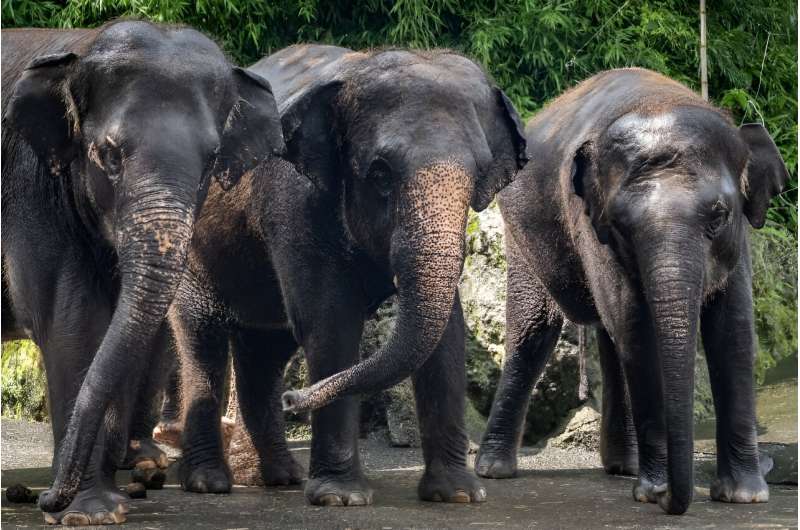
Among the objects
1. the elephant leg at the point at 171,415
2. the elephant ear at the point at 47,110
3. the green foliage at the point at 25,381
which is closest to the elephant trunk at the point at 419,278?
the elephant ear at the point at 47,110

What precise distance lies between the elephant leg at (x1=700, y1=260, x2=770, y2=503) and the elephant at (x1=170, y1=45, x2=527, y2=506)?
1.12 metres

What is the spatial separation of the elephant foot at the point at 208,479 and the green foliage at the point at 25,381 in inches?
170

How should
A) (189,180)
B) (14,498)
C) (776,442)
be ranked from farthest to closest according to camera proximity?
1. (776,442)
2. (14,498)
3. (189,180)

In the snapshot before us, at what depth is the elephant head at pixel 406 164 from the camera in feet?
23.4

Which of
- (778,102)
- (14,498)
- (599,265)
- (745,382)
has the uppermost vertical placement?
(778,102)

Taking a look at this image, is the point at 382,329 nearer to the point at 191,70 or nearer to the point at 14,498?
the point at 14,498

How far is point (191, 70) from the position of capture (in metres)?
6.93

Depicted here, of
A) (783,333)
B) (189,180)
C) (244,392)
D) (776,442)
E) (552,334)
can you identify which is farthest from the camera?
(783,333)

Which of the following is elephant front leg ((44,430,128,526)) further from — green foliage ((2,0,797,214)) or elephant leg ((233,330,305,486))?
green foliage ((2,0,797,214))

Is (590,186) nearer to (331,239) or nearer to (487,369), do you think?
(331,239)

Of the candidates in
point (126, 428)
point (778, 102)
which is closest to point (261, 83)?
point (126, 428)

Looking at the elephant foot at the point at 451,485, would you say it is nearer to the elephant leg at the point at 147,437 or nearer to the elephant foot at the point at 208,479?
the elephant foot at the point at 208,479

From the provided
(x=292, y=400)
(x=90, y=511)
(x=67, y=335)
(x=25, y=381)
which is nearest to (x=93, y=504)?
(x=90, y=511)

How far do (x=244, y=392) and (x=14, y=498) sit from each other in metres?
1.46
